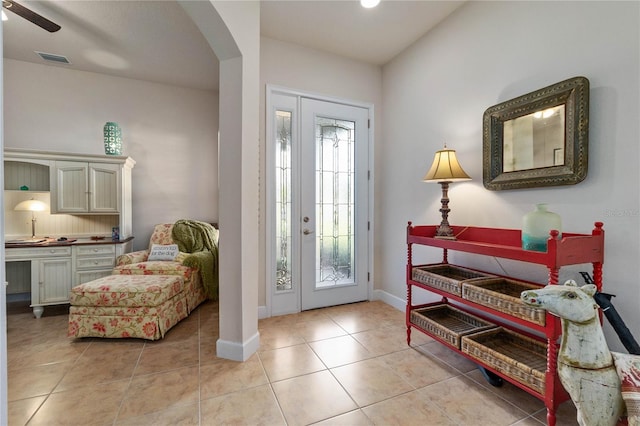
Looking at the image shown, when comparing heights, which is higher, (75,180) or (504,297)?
(75,180)

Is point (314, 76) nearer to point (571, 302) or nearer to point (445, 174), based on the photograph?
point (445, 174)

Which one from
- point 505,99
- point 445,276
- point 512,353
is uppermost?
point 505,99

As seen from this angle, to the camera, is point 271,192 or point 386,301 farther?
point 386,301

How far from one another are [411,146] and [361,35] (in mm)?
1209

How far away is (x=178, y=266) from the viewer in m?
3.01

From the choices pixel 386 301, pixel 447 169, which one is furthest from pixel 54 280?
pixel 447 169

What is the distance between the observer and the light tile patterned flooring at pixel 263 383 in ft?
5.13

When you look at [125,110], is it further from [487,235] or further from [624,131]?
[624,131]

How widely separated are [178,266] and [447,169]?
277 centimetres

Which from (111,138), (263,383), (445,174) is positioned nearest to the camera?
(263,383)

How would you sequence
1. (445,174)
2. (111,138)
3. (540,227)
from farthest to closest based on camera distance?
(111,138) → (445,174) → (540,227)

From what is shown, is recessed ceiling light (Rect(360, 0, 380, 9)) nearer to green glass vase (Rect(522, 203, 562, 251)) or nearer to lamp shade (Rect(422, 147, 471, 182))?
lamp shade (Rect(422, 147, 471, 182))

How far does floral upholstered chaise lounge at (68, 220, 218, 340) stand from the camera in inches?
93.5

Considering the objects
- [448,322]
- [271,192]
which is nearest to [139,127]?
[271,192]
